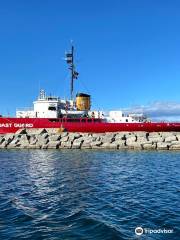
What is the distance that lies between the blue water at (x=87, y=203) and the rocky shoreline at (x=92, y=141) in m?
20.6

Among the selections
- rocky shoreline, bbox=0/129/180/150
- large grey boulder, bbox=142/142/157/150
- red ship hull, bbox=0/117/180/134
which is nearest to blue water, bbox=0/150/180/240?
large grey boulder, bbox=142/142/157/150

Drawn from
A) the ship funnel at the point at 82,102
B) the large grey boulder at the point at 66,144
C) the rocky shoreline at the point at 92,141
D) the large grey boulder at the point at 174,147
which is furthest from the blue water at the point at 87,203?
the ship funnel at the point at 82,102

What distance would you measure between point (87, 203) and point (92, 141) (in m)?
32.4

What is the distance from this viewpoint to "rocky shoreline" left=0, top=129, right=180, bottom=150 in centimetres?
4528

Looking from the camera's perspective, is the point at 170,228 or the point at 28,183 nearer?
the point at 170,228

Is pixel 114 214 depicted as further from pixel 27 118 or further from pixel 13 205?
pixel 27 118

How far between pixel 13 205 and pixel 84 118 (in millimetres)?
43874

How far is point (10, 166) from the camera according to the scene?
2759 cm

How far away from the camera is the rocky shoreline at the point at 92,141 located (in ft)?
149

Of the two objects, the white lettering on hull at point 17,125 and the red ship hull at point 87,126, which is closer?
the red ship hull at point 87,126

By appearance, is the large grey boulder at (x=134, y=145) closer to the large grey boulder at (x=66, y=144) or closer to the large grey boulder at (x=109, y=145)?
the large grey boulder at (x=109, y=145)

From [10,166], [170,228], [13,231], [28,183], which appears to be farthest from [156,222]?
[10,166]

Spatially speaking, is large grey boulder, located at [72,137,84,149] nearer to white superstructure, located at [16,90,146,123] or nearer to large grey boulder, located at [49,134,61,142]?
large grey boulder, located at [49,134,61,142]

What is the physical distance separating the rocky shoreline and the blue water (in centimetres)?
2065
